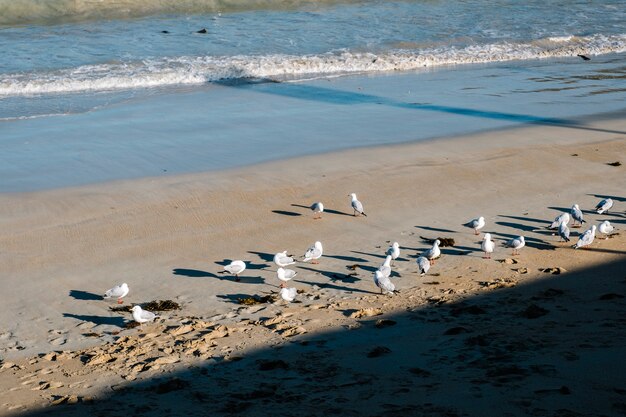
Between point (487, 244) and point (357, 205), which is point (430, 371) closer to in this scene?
point (487, 244)

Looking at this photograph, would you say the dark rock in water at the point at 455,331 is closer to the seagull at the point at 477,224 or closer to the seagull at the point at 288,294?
the seagull at the point at 288,294

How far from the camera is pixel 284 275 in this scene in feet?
27.2

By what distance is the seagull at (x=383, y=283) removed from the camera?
789 cm

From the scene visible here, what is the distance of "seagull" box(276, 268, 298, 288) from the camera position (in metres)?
8.26

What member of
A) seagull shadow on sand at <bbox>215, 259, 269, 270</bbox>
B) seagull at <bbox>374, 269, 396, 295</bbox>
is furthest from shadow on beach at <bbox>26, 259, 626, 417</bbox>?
seagull shadow on sand at <bbox>215, 259, 269, 270</bbox>

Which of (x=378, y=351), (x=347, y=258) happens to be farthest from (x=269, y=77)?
(x=378, y=351)

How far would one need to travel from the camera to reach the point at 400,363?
644cm

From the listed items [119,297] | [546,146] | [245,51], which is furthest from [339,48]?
[119,297]

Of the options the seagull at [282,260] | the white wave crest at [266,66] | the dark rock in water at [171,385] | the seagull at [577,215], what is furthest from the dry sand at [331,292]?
the white wave crest at [266,66]

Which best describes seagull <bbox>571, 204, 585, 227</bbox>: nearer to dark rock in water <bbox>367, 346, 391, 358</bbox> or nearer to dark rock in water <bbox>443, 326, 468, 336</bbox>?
dark rock in water <bbox>443, 326, 468, 336</bbox>

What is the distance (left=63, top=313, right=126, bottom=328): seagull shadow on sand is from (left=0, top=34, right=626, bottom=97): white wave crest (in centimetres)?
1130

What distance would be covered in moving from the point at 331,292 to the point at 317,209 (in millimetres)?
2111

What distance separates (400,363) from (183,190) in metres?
5.22

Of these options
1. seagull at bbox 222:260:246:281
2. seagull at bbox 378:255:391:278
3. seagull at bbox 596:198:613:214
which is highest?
seagull at bbox 596:198:613:214
